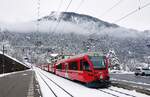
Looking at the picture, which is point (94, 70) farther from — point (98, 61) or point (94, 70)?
point (98, 61)

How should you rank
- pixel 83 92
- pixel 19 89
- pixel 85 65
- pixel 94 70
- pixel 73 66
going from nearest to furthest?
pixel 83 92 < pixel 94 70 < pixel 19 89 < pixel 85 65 < pixel 73 66

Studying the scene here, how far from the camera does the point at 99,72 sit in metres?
24.8

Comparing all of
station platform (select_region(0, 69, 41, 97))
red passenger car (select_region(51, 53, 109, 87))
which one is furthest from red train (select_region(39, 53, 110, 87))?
station platform (select_region(0, 69, 41, 97))

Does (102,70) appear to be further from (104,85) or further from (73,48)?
(73,48)

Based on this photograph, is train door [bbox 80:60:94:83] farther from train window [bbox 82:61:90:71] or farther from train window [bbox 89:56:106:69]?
train window [bbox 89:56:106:69]

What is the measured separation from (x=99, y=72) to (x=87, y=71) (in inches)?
49.9

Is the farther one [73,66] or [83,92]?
[73,66]

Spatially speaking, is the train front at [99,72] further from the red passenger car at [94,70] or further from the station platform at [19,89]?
the station platform at [19,89]

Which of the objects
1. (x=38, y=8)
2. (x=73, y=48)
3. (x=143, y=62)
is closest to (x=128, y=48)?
(x=143, y=62)

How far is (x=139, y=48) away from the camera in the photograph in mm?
135125

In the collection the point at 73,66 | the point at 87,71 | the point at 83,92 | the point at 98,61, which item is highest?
the point at 98,61

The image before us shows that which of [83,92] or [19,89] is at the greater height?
[19,89]

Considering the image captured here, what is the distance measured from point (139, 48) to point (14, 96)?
120 m

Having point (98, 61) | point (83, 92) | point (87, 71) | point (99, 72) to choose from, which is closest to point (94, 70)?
point (99, 72)
